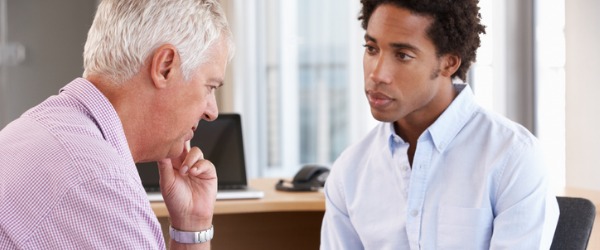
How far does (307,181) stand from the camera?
9.44 ft

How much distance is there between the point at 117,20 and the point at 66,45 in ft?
17.1

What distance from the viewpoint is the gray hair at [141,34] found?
142cm

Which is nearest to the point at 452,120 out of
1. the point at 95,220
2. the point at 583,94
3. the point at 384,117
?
→ the point at 384,117

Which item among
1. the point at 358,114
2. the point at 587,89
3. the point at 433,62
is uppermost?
the point at 433,62

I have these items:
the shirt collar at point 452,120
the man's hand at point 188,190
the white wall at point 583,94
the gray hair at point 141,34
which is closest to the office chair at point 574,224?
the shirt collar at point 452,120

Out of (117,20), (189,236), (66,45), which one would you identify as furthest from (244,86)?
(117,20)

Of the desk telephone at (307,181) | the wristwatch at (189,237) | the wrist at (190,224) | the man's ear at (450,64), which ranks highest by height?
the man's ear at (450,64)

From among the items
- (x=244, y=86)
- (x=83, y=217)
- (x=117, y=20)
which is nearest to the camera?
(x=83, y=217)

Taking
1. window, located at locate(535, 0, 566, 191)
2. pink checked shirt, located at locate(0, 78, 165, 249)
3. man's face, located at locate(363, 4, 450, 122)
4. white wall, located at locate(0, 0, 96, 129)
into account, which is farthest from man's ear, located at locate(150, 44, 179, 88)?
white wall, located at locate(0, 0, 96, 129)

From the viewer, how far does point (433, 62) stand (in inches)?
82.0

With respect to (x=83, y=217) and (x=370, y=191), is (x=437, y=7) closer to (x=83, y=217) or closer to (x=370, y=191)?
(x=370, y=191)

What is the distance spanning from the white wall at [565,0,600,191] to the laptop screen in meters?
1.23

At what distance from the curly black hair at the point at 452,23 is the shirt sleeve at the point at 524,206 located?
12.2 inches

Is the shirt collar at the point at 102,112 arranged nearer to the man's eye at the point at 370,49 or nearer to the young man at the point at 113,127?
the young man at the point at 113,127
